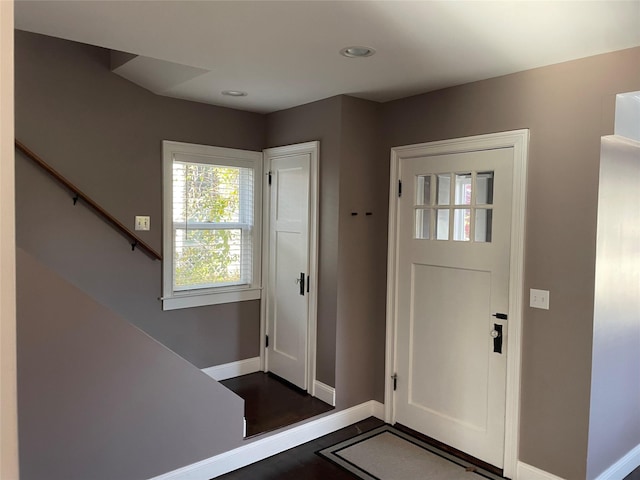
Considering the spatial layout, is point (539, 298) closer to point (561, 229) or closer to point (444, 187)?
point (561, 229)

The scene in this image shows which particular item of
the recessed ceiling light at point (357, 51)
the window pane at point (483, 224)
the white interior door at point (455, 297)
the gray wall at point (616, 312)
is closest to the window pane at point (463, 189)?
the white interior door at point (455, 297)

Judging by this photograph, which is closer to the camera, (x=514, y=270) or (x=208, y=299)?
(x=514, y=270)

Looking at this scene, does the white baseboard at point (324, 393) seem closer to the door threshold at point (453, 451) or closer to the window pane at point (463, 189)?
the door threshold at point (453, 451)

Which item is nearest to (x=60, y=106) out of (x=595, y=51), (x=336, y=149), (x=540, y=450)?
(x=336, y=149)

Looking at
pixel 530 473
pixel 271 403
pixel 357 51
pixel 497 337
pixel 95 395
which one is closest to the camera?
pixel 95 395

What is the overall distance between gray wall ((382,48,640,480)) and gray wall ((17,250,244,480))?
1853 millimetres

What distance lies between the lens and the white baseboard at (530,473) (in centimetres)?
263

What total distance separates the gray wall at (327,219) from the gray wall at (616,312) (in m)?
1.62

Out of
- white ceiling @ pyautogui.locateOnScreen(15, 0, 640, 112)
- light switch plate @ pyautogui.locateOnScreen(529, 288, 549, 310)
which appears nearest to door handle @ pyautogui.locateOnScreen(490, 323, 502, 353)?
light switch plate @ pyautogui.locateOnScreen(529, 288, 549, 310)

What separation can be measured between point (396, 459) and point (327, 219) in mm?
1657

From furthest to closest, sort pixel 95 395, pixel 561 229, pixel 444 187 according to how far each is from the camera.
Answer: pixel 444 187, pixel 561 229, pixel 95 395

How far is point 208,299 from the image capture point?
384 cm

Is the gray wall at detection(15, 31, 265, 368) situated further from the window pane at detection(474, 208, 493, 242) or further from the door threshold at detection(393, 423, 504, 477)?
the window pane at detection(474, 208, 493, 242)

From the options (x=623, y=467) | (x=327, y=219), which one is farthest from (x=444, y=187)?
(x=623, y=467)
